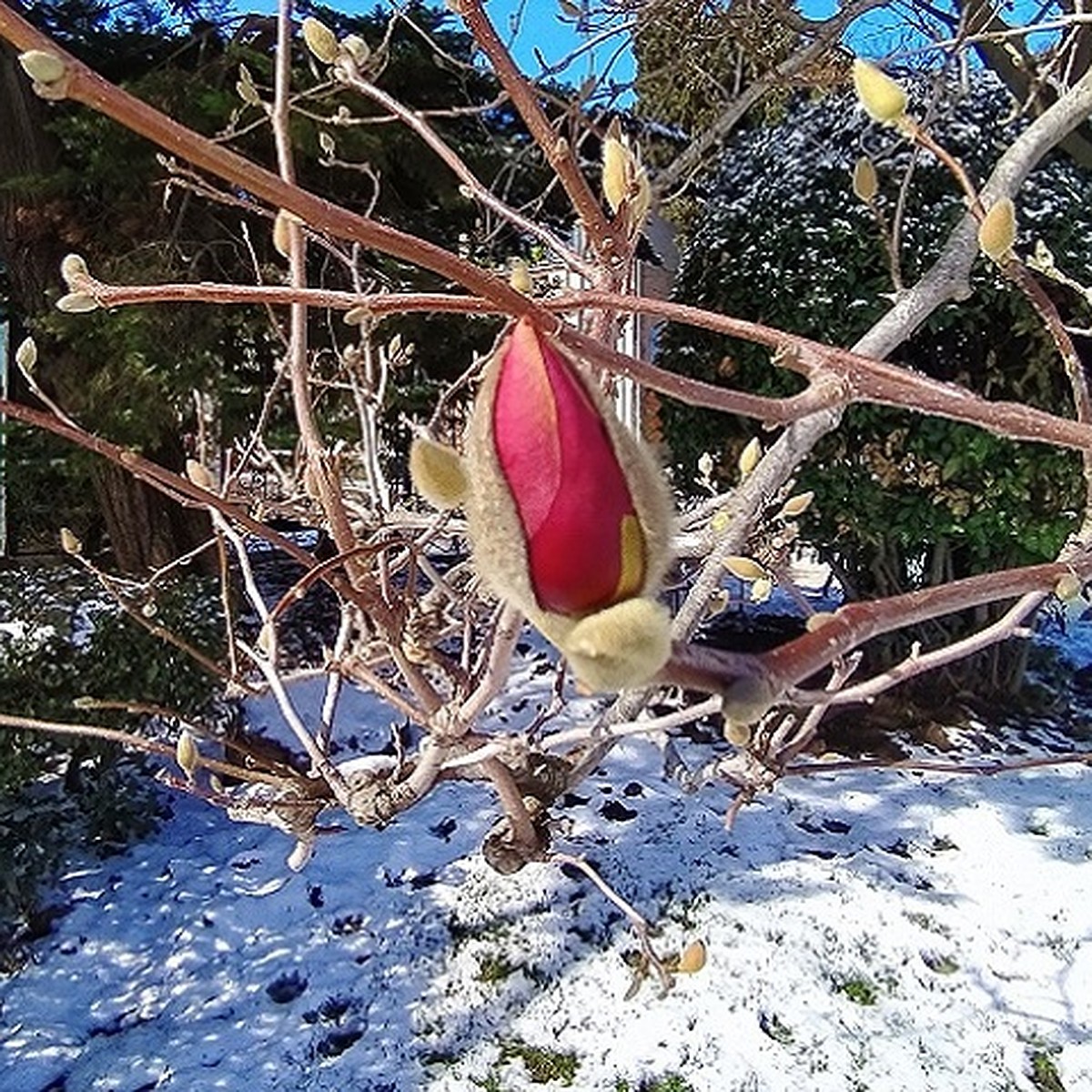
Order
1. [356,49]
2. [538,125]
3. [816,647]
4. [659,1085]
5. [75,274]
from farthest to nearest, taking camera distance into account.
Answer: [659,1085], [356,49], [538,125], [75,274], [816,647]

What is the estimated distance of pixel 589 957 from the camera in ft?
7.11

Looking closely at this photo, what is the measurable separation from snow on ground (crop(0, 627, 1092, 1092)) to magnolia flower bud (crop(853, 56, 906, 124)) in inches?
71.1

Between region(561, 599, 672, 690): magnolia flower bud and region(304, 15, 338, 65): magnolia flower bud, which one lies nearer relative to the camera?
region(561, 599, 672, 690): magnolia flower bud

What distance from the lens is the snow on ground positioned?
6.38 ft

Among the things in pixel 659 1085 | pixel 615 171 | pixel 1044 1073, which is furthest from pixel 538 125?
pixel 1044 1073

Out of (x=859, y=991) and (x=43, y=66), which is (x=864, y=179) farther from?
(x=859, y=991)

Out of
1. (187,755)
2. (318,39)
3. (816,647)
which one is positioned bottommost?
(187,755)

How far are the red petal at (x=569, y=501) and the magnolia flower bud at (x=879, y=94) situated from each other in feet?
0.87

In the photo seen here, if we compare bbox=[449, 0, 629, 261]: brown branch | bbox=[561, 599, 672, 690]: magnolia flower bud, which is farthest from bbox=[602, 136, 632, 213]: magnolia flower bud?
bbox=[561, 599, 672, 690]: magnolia flower bud

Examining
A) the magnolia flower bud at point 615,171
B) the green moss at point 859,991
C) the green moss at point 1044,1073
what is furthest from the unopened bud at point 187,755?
the green moss at point 1044,1073

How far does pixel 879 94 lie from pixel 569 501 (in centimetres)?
29

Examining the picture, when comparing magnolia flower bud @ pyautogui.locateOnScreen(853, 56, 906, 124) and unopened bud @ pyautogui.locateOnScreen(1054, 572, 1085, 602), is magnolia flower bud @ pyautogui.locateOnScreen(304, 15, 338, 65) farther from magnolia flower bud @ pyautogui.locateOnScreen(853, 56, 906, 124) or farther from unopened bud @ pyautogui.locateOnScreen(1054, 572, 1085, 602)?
unopened bud @ pyautogui.locateOnScreen(1054, 572, 1085, 602)

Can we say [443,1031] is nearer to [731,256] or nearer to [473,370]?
[473,370]

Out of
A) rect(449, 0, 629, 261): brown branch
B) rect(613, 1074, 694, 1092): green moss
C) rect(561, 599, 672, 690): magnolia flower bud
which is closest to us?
rect(561, 599, 672, 690): magnolia flower bud
